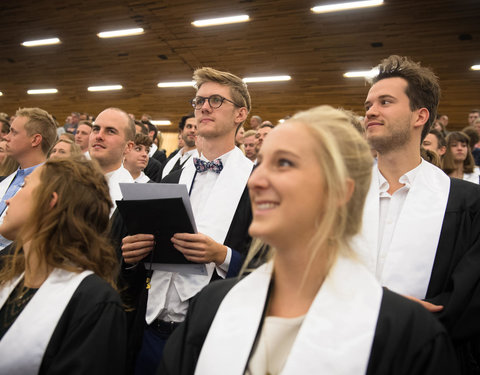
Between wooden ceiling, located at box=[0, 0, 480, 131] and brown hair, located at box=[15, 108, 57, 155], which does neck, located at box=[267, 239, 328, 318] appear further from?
wooden ceiling, located at box=[0, 0, 480, 131]

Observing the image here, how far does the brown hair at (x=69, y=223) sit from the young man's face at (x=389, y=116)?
1544mm

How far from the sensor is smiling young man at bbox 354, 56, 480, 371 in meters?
1.89

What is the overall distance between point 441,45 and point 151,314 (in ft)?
29.5

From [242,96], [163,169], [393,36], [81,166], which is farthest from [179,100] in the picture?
[81,166]

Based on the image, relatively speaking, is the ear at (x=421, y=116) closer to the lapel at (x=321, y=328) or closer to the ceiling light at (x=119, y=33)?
the lapel at (x=321, y=328)

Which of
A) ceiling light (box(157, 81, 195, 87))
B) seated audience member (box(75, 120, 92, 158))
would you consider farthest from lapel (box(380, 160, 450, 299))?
ceiling light (box(157, 81, 195, 87))

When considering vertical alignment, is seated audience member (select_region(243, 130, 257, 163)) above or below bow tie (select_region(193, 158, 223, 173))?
above

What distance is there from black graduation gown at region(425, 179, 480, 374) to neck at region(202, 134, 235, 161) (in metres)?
1.43

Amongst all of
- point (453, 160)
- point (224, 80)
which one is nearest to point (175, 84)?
point (453, 160)

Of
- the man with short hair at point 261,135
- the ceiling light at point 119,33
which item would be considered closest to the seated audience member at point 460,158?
the man with short hair at point 261,135

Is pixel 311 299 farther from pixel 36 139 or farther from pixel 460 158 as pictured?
pixel 460 158

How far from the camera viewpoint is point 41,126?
4.04 m

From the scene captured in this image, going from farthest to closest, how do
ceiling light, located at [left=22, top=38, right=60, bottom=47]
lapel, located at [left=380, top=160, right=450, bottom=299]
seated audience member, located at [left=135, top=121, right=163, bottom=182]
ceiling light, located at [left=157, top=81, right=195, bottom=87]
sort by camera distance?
ceiling light, located at [left=157, top=81, right=195, bottom=87] → ceiling light, located at [left=22, top=38, right=60, bottom=47] → seated audience member, located at [left=135, top=121, right=163, bottom=182] → lapel, located at [left=380, top=160, right=450, bottom=299]

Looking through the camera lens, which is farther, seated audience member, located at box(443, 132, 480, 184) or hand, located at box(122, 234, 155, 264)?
seated audience member, located at box(443, 132, 480, 184)
